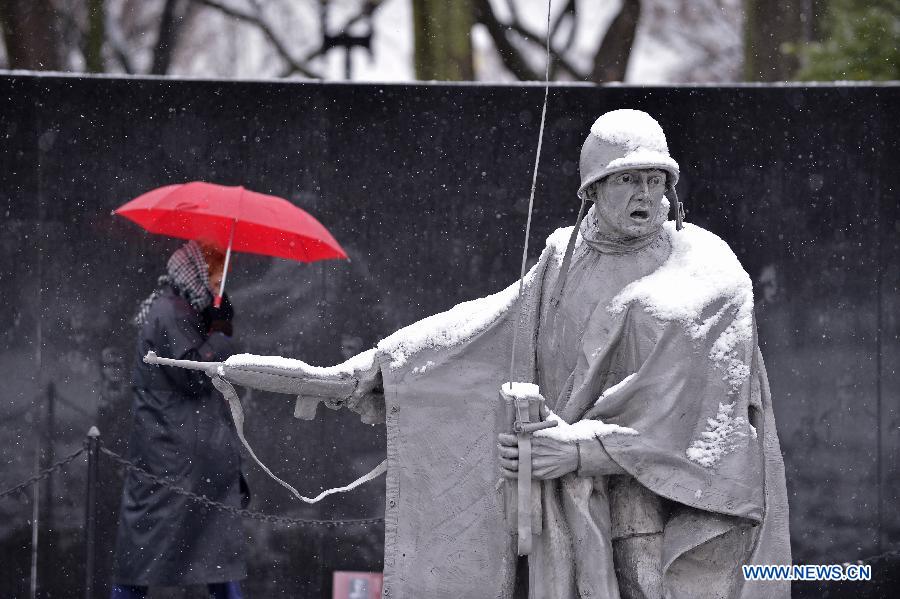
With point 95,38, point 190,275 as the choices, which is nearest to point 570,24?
Result: point 95,38

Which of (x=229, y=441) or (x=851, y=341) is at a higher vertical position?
(x=851, y=341)

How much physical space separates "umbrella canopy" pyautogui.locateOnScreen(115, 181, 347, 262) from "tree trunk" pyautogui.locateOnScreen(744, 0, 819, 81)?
3400mm

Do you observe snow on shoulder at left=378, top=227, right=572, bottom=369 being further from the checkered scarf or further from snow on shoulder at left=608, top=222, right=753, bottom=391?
the checkered scarf

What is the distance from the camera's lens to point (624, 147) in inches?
176

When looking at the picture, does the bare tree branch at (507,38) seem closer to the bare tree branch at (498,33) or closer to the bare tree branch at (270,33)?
the bare tree branch at (498,33)

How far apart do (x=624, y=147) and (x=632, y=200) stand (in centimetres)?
16

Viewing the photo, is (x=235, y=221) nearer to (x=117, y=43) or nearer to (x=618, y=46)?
(x=117, y=43)

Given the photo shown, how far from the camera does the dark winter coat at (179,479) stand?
7.44 meters

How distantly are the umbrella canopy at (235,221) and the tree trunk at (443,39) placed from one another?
7.64ft

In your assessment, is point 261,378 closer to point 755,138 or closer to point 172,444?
point 172,444

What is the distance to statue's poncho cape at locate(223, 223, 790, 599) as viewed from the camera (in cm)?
445

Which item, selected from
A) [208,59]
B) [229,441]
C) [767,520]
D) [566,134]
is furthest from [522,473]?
[208,59]

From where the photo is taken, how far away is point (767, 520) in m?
4.50

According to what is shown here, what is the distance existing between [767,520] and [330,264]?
14.1ft
